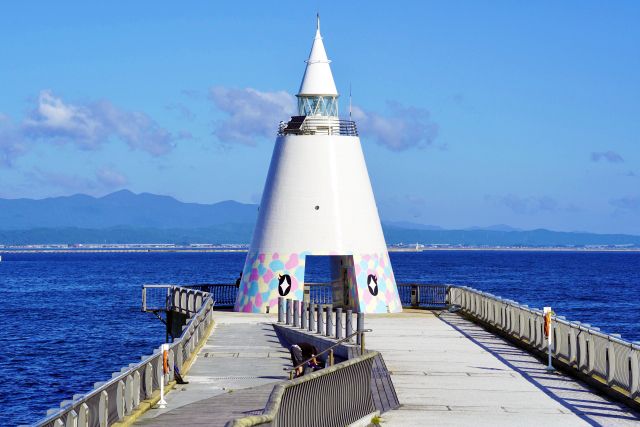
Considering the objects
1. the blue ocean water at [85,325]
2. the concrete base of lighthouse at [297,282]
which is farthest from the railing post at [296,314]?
the blue ocean water at [85,325]

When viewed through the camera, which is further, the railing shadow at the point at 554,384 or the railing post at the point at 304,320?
the railing post at the point at 304,320

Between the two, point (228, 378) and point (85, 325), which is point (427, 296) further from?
point (85, 325)

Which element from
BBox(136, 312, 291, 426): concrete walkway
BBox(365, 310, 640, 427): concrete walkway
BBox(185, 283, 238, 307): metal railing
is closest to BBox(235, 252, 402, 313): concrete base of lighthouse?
BBox(136, 312, 291, 426): concrete walkway

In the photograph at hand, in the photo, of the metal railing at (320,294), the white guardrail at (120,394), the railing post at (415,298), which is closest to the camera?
the white guardrail at (120,394)

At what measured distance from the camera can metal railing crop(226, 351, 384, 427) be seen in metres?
13.8

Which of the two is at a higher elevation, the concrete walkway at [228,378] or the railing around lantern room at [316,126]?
the railing around lantern room at [316,126]

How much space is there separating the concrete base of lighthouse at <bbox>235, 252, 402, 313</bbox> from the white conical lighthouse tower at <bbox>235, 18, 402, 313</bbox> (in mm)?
35

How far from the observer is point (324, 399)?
16.0 meters

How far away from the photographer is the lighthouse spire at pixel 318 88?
138ft

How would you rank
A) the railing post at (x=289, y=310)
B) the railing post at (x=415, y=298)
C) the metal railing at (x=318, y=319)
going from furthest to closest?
the railing post at (x=415, y=298) → the railing post at (x=289, y=310) → the metal railing at (x=318, y=319)

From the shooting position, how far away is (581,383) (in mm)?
22516

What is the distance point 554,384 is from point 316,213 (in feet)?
63.6

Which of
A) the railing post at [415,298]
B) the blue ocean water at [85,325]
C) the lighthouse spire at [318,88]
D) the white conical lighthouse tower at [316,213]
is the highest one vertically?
the lighthouse spire at [318,88]

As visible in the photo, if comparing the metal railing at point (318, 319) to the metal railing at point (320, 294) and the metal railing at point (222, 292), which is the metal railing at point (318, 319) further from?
the metal railing at point (222, 292)
